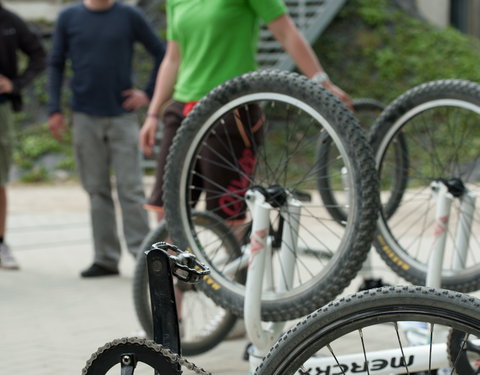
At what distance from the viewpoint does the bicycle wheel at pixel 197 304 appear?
13.4ft

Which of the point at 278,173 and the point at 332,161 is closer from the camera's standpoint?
the point at 278,173

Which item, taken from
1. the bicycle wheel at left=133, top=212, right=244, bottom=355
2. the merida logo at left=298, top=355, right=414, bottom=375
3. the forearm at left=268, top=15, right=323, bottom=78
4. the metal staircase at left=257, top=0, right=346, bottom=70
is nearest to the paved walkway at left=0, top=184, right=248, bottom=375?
the bicycle wheel at left=133, top=212, right=244, bottom=355

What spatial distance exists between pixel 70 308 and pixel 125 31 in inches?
80.1

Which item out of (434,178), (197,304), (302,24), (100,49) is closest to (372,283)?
(197,304)

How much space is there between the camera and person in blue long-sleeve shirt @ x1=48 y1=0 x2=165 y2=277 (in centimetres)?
686

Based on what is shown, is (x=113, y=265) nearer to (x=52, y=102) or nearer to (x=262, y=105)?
(x=52, y=102)

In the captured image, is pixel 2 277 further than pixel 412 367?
Yes

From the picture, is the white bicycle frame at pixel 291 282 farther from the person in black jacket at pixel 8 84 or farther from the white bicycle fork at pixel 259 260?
the person in black jacket at pixel 8 84

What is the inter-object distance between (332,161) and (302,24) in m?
13.0

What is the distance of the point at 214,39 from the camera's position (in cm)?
441

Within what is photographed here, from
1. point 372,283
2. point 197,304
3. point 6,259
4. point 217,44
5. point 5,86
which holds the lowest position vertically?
point 6,259

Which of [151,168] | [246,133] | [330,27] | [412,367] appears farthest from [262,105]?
[330,27]

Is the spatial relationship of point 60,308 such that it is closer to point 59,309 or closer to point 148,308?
point 59,309

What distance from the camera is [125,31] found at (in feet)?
22.6
